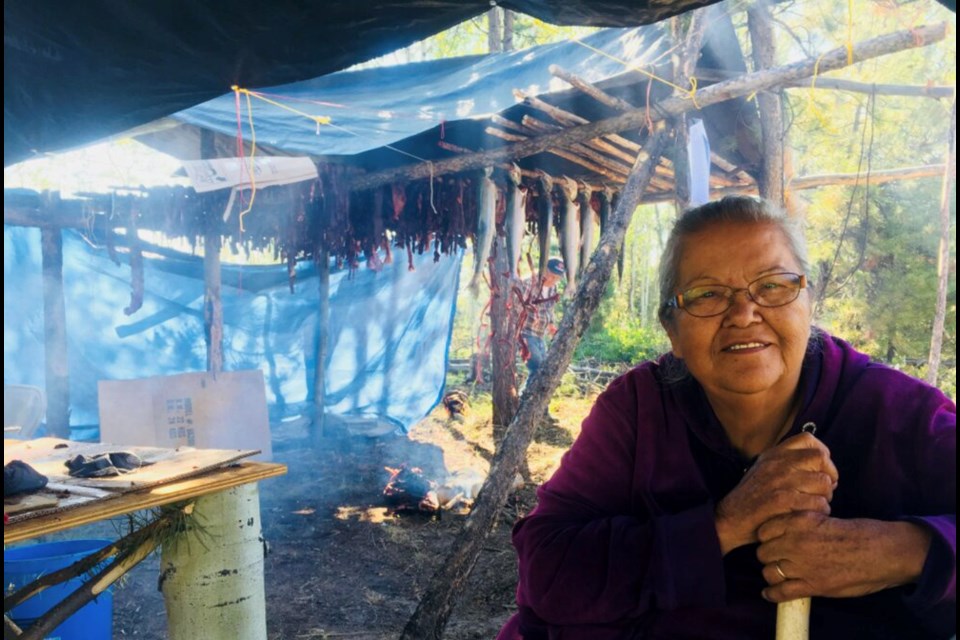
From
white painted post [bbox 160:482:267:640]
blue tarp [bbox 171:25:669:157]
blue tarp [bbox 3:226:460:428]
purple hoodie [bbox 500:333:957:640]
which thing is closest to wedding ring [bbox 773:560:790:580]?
purple hoodie [bbox 500:333:957:640]

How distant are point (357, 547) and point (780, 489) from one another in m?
4.73

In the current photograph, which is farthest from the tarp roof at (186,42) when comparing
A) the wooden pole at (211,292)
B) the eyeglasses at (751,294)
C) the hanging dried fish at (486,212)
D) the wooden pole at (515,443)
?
the wooden pole at (211,292)

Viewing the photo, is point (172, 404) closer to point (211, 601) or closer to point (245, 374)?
point (245, 374)

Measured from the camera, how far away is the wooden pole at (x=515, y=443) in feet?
10.5

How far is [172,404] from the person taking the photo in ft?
19.4

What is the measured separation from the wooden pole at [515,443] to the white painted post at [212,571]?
41.3 inches

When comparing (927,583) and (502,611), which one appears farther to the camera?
(502,611)

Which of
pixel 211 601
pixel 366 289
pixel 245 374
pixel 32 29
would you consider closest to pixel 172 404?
pixel 245 374

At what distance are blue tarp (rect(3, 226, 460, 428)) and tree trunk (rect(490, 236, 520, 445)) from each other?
86 centimetres

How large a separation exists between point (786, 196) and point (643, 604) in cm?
553

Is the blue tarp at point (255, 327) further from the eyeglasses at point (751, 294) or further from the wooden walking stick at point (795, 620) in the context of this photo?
the wooden walking stick at point (795, 620)

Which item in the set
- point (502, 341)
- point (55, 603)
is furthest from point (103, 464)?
point (502, 341)

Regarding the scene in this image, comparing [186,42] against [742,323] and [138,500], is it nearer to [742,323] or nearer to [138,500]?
[138,500]

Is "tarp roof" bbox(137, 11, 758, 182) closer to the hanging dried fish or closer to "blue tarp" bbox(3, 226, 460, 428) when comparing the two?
the hanging dried fish
